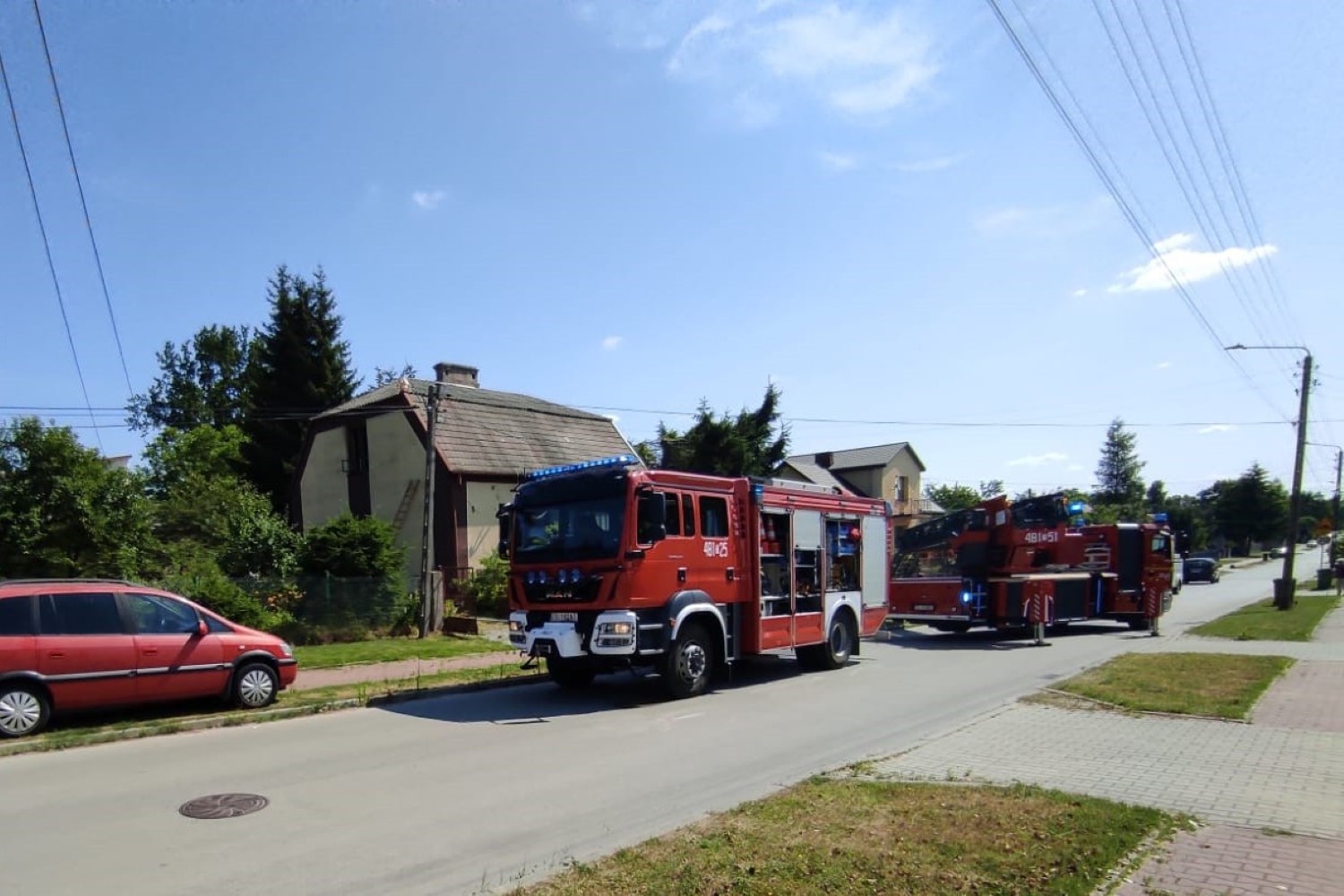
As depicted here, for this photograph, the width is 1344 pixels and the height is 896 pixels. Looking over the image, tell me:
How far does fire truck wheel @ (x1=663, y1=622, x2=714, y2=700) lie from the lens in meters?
11.4

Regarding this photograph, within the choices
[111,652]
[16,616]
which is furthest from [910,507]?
[16,616]

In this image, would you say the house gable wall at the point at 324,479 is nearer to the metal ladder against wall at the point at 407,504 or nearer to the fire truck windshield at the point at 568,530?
the metal ladder against wall at the point at 407,504

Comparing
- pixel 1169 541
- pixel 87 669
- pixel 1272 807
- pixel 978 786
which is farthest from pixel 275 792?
pixel 1169 541

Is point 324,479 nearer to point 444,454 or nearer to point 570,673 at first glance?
point 444,454

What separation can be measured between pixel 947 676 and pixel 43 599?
11985 millimetres

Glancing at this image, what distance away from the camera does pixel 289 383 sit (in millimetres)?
40438

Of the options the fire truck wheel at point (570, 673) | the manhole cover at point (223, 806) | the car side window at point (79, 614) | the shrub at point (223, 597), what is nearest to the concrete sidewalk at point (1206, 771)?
the manhole cover at point (223, 806)

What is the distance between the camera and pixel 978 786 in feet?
21.6

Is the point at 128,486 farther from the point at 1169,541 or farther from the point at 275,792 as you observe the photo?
the point at 1169,541

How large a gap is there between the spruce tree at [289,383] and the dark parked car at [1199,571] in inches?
1980

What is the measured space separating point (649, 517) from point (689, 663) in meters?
2.19

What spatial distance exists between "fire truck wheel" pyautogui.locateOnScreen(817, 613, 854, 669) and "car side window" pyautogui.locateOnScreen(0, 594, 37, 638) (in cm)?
1066

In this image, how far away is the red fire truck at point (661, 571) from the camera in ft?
36.2

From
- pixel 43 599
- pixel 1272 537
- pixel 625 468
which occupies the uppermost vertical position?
pixel 625 468
